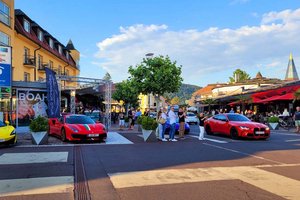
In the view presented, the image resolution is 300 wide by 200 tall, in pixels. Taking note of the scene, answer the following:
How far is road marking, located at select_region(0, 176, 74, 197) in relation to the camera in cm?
663

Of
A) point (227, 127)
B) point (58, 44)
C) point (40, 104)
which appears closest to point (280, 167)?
point (227, 127)

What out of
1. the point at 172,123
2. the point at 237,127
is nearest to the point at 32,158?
the point at 172,123

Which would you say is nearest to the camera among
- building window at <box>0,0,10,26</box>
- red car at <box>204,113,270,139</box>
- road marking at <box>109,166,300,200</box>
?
road marking at <box>109,166,300,200</box>

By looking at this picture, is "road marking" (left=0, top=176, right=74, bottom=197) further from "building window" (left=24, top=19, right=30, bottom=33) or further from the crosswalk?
"building window" (left=24, top=19, right=30, bottom=33)

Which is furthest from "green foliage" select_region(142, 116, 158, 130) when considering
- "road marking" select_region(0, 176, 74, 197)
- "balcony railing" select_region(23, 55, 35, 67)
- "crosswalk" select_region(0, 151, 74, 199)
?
"balcony railing" select_region(23, 55, 35, 67)

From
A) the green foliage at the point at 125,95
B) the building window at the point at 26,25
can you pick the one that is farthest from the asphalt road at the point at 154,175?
the green foliage at the point at 125,95

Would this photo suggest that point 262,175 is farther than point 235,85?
No

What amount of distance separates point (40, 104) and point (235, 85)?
4696cm

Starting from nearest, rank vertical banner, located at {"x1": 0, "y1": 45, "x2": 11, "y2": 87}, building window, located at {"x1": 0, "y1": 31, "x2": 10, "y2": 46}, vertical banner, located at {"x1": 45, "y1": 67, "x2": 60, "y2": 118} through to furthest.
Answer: vertical banner, located at {"x1": 0, "y1": 45, "x2": 11, "y2": 87}
vertical banner, located at {"x1": 45, "y1": 67, "x2": 60, "y2": 118}
building window, located at {"x1": 0, "y1": 31, "x2": 10, "y2": 46}

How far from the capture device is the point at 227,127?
60.5ft

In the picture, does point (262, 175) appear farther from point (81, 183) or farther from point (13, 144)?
point (13, 144)

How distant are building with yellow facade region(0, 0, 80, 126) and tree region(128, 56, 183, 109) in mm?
7128

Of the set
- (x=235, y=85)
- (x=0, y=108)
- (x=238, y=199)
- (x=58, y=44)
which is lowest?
(x=238, y=199)

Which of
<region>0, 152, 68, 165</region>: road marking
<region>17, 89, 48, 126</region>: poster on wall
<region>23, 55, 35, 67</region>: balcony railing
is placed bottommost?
<region>0, 152, 68, 165</region>: road marking
